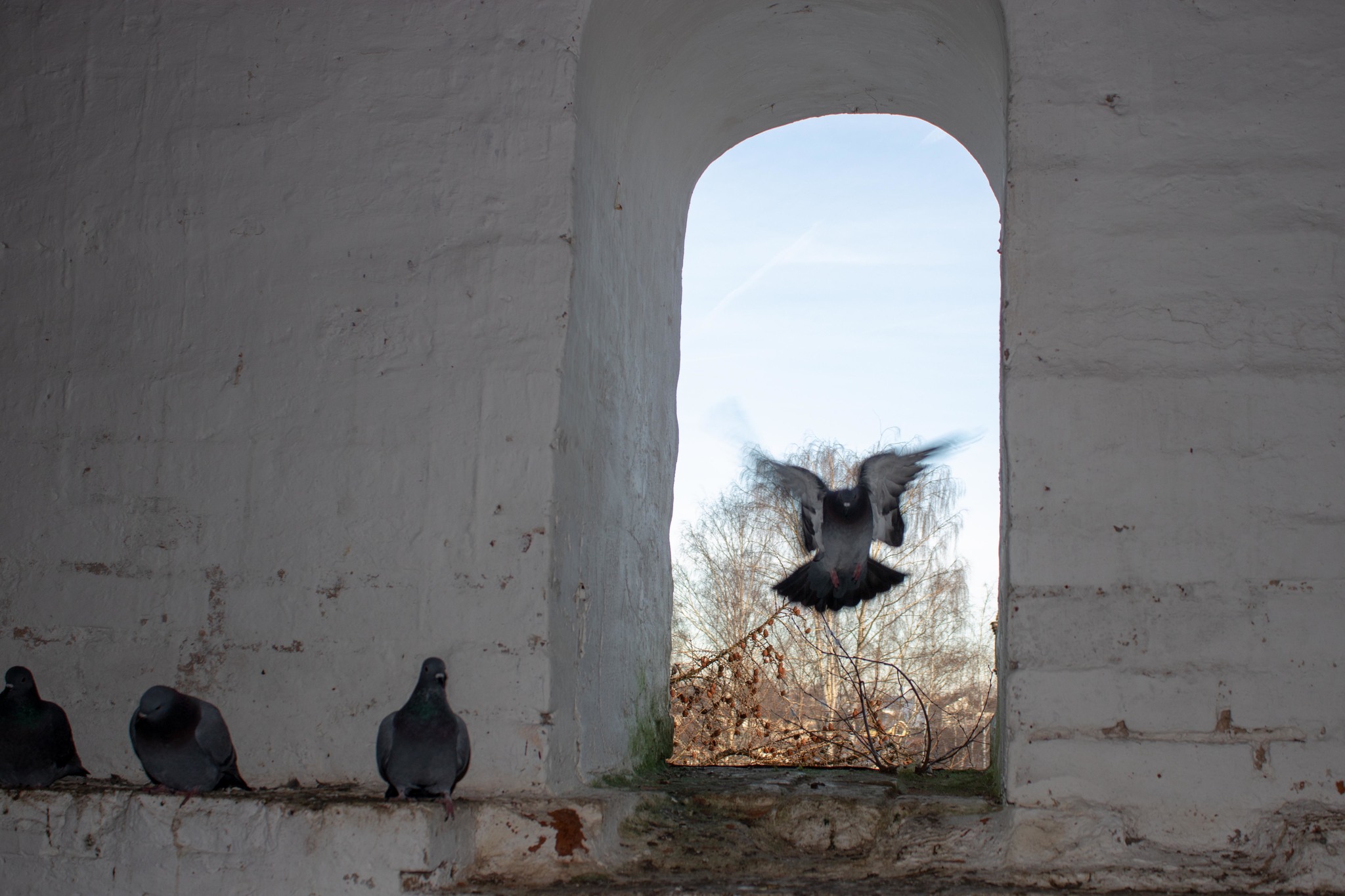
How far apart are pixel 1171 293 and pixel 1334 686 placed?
89 centimetres

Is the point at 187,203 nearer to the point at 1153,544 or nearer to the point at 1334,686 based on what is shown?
the point at 1153,544

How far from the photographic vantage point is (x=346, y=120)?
8.30 feet

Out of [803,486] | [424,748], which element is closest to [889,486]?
[803,486]

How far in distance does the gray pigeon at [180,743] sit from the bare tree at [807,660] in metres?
2.36

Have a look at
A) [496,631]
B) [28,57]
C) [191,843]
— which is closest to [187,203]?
[28,57]

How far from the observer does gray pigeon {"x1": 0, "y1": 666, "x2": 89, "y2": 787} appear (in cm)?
220

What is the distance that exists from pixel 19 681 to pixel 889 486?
2360 millimetres

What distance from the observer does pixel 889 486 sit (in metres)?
3.17

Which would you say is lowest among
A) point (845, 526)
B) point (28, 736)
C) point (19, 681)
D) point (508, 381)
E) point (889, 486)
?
point (28, 736)

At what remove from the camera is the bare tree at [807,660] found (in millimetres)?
4832

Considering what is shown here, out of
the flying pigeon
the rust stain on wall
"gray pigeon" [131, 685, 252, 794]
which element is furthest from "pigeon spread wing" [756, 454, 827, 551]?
"gray pigeon" [131, 685, 252, 794]

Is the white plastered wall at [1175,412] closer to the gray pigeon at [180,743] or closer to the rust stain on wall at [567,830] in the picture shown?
the rust stain on wall at [567,830]

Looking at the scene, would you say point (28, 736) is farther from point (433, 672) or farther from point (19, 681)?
point (433, 672)

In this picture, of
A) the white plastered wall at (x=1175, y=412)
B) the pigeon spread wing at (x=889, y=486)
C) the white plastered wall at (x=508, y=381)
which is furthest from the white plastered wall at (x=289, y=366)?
the pigeon spread wing at (x=889, y=486)
